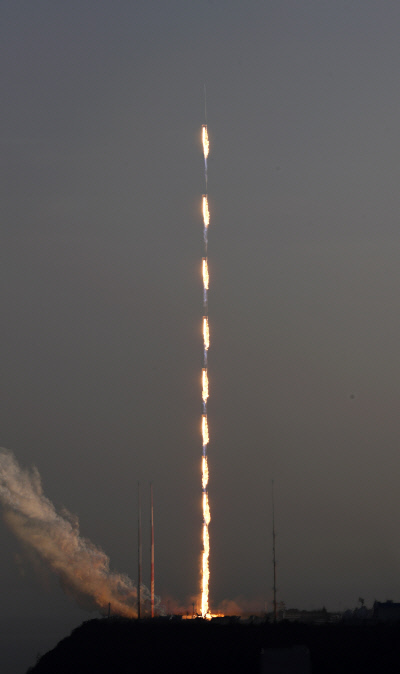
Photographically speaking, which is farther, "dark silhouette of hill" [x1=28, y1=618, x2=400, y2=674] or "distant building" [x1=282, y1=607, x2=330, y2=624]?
"distant building" [x1=282, y1=607, x2=330, y2=624]

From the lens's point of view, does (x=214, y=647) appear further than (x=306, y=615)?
No

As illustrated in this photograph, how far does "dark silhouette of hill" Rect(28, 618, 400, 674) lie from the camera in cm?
10219

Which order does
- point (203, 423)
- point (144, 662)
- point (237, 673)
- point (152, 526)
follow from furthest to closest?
1. point (152, 526)
2. point (203, 423)
3. point (144, 662)
4. point (237, 673)

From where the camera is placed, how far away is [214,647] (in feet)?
362

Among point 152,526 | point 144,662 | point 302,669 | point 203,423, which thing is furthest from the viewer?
point 152,526

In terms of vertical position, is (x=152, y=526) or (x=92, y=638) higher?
(x=152, y=526)

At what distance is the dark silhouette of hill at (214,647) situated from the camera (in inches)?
4023

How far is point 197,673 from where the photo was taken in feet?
352

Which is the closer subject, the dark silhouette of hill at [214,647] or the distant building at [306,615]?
the dark silhouette of hill at [214,647]

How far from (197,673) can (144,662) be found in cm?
794

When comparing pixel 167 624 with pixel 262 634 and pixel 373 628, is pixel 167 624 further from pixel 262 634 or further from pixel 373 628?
pixel 373 628

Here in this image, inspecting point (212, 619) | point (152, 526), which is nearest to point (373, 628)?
point (212, 619)

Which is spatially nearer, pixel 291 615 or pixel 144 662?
pixel 144 662

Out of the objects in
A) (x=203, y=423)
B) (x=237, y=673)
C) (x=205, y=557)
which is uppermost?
(x=203, y=423)
